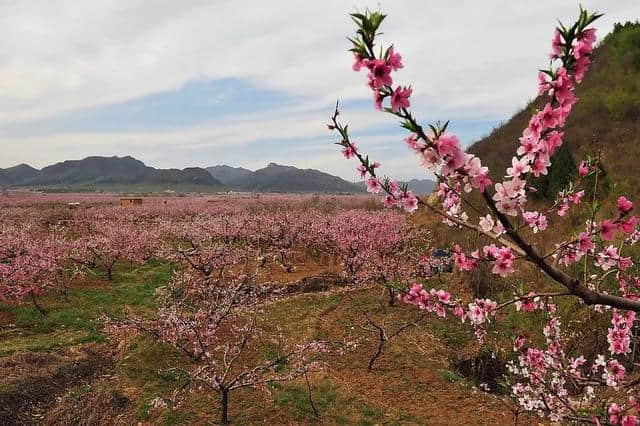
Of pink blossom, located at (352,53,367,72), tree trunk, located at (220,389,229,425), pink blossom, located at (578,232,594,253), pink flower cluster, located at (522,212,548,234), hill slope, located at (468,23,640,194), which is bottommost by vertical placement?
tree trunk, located at (220,389,229,425)

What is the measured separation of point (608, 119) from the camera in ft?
93.2

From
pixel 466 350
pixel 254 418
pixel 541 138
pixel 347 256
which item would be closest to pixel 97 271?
pixel 347 256

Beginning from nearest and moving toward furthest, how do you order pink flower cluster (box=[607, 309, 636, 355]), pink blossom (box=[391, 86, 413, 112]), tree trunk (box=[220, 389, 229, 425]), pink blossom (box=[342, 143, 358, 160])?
1. pink blossom (box=[391, 86, 413, 112])
2. pink blossom (box=[342, 143, 358, 160])
3. pink flower cluster (box=[607, 309, 636, 355])
4. tree trunk (box=[220, 389, 229, 425])

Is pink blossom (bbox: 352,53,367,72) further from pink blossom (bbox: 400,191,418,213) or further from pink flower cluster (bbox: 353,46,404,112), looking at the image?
pink blossom (bbox: 400,191,418,213)

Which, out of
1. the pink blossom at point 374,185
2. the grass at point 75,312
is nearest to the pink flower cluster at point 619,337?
the pink blossom at point 374,185

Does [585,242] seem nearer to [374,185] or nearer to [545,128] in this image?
[545,128]

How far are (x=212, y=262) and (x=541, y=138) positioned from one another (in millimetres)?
13482

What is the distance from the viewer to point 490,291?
46.4 feet

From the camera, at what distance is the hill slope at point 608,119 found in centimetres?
2369

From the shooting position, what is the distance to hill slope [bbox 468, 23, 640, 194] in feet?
77.7

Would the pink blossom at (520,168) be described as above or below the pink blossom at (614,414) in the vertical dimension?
above

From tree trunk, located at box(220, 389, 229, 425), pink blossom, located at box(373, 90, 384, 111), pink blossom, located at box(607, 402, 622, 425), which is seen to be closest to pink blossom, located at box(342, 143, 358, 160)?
pink blossom, located at box(373, 90, 384, 111)

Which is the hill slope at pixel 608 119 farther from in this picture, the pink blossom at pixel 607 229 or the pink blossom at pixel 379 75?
the pink blossom at pixel 379 75

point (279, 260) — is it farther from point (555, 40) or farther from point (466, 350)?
point (555, 40)
